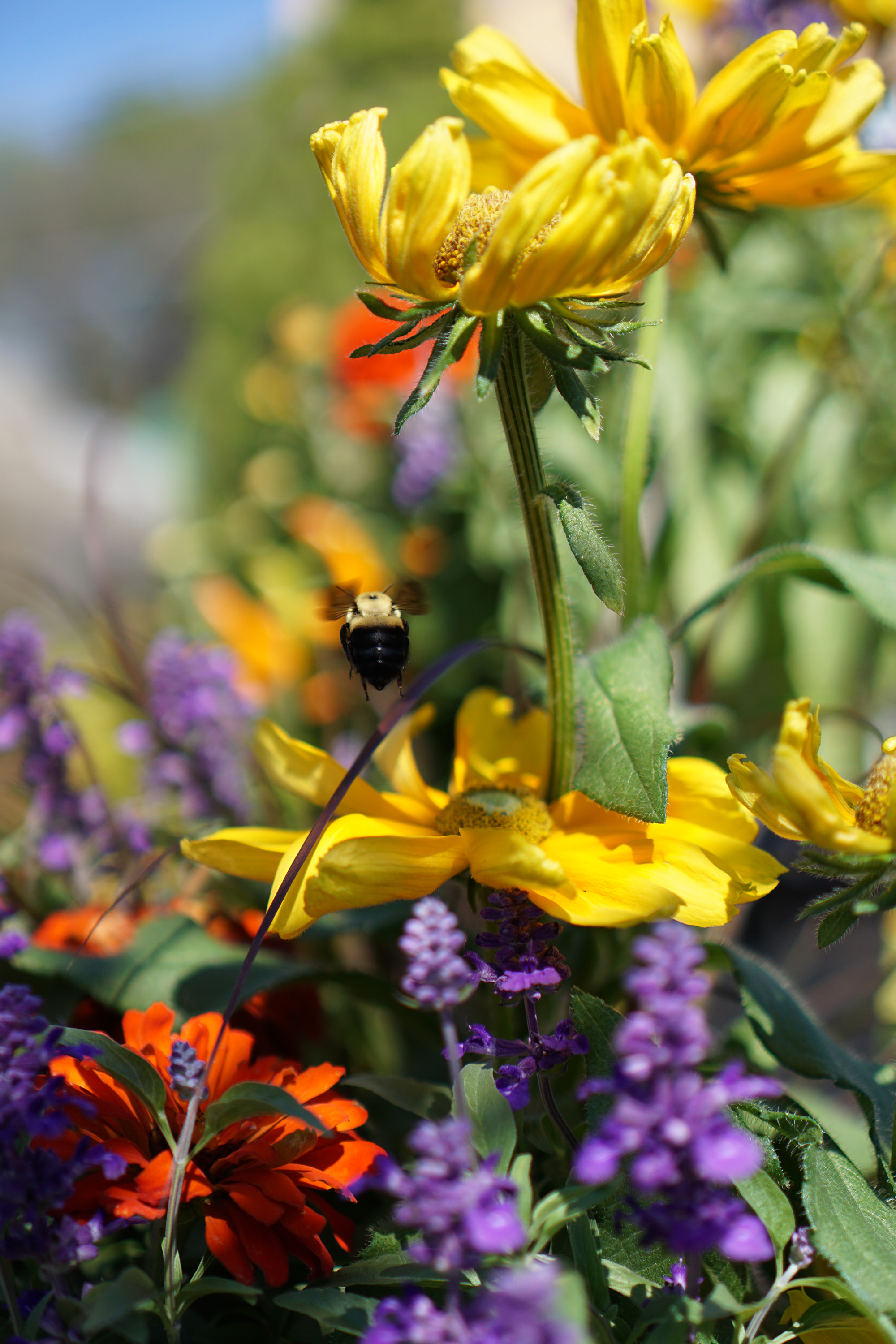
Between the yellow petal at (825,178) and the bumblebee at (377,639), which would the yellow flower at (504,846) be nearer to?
the bumblebee at (377,639)

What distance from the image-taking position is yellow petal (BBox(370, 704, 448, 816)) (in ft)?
1.50

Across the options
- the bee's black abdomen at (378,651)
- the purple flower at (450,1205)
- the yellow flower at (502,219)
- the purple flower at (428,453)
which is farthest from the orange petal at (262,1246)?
the purple flower at (428,453)

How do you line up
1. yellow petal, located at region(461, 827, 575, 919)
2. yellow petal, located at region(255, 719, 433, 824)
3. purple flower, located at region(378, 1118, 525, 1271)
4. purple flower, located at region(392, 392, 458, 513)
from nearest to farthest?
purple flower, located at region(378, 1118, 525, 1271), yellow petal, located at region(461, 827, 575, 919), yellow petal, located at region(255, 719, 433, 824), purple flower, located at region(392, 392, 458, 513)

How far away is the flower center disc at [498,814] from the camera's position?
378mm

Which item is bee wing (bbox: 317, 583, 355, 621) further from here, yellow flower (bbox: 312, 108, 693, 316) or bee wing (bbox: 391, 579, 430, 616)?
yellow flower (bbox: 312, 108, 693, 316)

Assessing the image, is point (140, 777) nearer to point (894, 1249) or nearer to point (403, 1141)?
point (403, 1141)

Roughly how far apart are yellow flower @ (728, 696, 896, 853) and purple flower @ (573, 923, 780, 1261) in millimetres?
85

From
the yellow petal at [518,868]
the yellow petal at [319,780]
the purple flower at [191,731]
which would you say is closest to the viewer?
the yellow petal at [518,868]

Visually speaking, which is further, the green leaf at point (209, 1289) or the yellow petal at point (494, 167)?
the yellow petal at point (494, 167)

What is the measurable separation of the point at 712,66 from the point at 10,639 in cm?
67

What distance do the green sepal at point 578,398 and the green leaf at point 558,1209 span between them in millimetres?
230

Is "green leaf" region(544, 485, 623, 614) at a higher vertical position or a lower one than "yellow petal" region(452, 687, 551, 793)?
higher

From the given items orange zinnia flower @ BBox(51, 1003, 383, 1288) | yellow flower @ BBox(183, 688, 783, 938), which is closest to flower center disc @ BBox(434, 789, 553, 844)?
yellow flower @ BBox(183, 688, 783, 938)

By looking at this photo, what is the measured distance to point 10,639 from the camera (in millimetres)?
558
